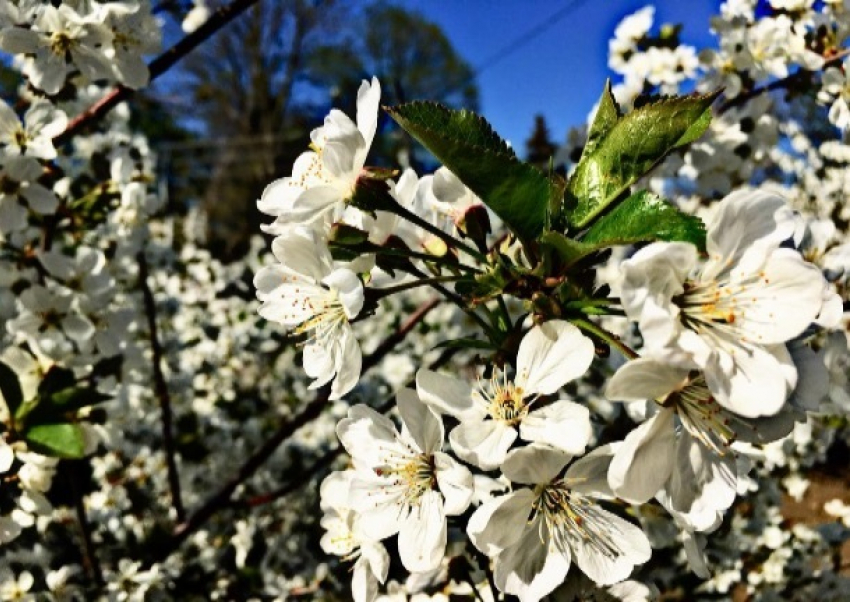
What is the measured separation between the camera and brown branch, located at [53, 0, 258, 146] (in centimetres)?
166

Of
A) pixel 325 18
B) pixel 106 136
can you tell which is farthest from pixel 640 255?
pixel 325 18

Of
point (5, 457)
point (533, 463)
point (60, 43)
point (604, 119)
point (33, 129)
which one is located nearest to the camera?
point (533, 463)

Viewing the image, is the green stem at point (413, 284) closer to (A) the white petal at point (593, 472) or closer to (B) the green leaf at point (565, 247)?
(B) the green leaf at point (565, 247)

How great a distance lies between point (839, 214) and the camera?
6773 mm

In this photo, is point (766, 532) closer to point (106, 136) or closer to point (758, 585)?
point (758, 585)

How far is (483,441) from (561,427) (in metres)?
0.10

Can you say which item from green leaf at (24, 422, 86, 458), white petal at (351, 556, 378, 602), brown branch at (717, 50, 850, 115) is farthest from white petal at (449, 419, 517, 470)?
brown branch at (717, 50, 850, 115)

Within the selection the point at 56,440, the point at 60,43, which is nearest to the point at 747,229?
the point at 56,440

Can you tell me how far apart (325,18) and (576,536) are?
19.2 m

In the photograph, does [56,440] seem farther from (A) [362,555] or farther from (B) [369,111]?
(B) [369,111]

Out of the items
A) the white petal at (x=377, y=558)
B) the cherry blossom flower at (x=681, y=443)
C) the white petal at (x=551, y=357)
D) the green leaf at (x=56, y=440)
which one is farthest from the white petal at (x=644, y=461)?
the green leaf at (x=56, y=440)

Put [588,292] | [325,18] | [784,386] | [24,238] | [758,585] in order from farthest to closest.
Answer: [325,18], [758,585], [24,238], [588,292], [784,386]

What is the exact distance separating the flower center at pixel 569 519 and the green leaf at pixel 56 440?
1.02 meters

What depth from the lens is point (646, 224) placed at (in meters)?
0.79
